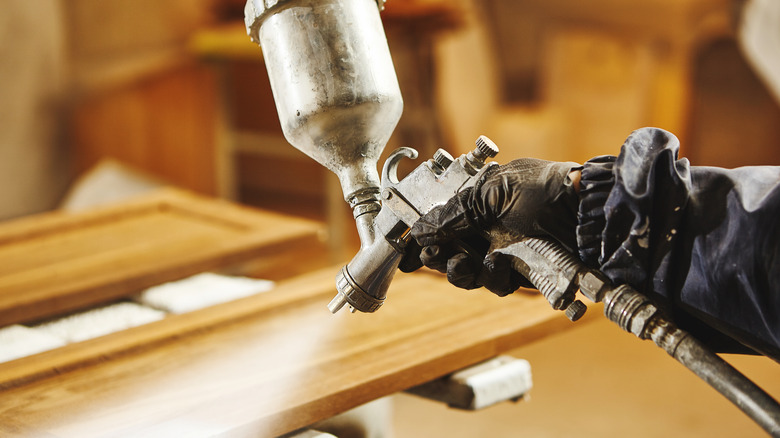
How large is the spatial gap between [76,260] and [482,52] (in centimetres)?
354

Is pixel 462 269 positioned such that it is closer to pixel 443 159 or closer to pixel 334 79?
pixel 443 159

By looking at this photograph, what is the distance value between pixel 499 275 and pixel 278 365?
1.54ft

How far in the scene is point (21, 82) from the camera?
3.49 meters

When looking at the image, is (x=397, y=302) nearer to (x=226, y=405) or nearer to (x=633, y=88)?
(x=226, y=405)

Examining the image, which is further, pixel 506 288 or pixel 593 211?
pixel 506 288

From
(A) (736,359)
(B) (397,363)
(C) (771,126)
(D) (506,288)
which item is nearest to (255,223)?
(B) (397,363)

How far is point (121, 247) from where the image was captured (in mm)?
1893

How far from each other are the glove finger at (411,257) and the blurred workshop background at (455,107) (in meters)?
1.62

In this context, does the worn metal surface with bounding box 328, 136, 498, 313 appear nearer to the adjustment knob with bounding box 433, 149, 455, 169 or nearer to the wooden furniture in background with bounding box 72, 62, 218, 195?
the adjustment knob with bounding box 433, 149, 455, 169

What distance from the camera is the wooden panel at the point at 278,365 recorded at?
1088mm

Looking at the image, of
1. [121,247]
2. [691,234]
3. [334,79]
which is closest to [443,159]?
[334,79]

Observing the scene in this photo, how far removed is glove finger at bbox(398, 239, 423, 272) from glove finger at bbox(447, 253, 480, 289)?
0.08 metres

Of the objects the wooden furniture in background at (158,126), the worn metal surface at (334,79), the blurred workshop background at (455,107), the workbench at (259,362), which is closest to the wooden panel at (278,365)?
the workbench at (259,362)

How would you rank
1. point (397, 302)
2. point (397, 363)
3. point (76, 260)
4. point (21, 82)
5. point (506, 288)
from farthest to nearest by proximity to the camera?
point (21, 82) < point (76, 260) < point (397, 302) < point (397, 363) < point (506, 288)
